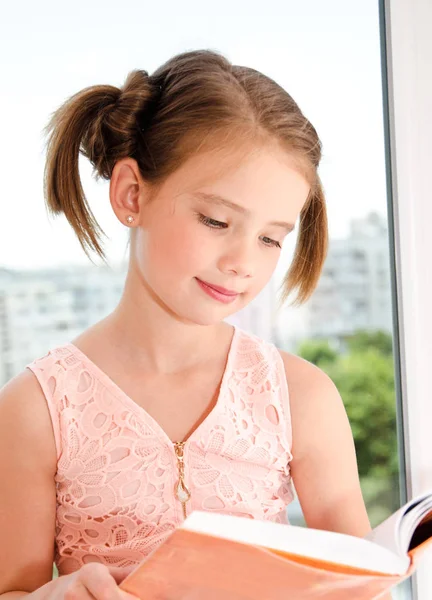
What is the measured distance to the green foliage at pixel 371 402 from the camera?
1.37 m

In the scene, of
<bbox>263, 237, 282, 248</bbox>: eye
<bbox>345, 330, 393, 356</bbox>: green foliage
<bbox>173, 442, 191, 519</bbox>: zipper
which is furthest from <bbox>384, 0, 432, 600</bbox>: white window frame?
<bbox>173, 442, 191, 519</bbox>: zipper

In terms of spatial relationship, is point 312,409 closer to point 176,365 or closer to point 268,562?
point 176,365

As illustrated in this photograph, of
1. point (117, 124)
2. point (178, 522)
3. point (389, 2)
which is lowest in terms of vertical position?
point (178, 522)

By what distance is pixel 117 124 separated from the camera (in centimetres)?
101

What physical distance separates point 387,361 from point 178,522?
521 millimetres

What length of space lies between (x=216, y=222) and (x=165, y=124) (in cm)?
15

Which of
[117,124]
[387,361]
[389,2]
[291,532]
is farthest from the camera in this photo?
[387,361]

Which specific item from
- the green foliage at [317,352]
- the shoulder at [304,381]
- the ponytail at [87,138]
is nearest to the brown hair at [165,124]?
the ponytail at [87,138]

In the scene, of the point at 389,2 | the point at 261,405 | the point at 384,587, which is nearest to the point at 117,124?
the point at 261,405

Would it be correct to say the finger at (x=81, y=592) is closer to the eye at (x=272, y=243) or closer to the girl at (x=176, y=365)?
the girl at (x=176, y=365)

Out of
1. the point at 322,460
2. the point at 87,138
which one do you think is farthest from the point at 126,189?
the point at 322,460

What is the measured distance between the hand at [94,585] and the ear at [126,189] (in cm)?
44

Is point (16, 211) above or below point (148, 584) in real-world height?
above

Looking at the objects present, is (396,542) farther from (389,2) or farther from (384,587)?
(389,2)
